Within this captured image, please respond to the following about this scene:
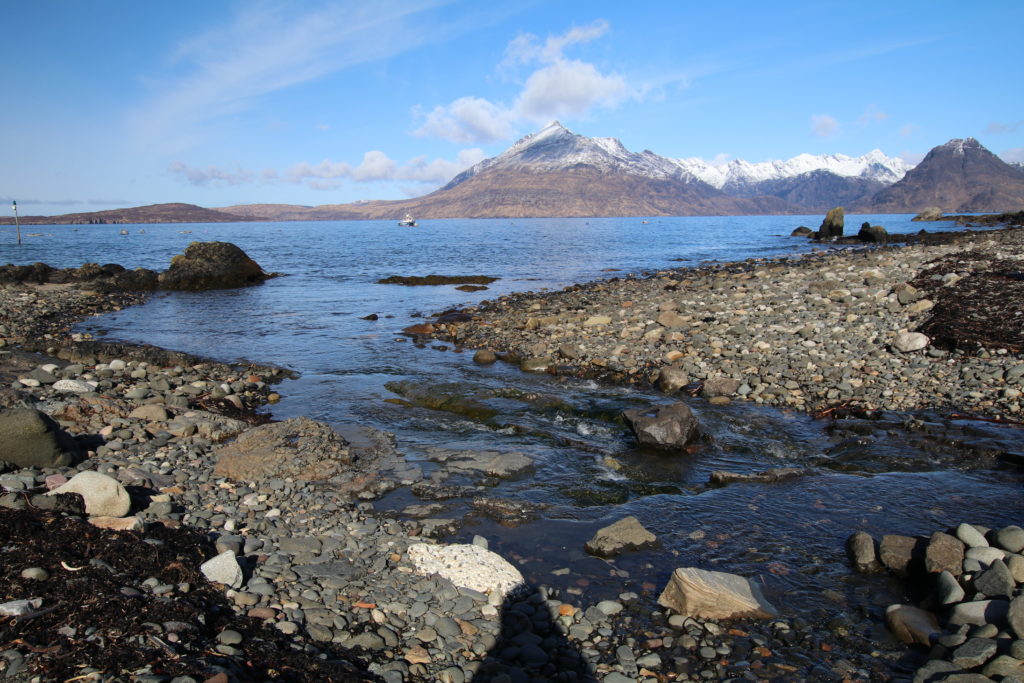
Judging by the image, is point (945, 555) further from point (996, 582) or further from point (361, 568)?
point (361, 568)

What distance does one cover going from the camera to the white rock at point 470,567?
5.73 meters

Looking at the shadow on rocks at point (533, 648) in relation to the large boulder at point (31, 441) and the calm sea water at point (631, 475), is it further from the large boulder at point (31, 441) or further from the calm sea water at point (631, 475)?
the large boulder at point (31, 441)

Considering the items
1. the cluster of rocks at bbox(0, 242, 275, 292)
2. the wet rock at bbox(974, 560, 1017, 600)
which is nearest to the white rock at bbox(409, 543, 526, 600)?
the wet rock at bbox(974, 560, 1017, 600)

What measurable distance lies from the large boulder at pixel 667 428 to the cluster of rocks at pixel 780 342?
8.44ft

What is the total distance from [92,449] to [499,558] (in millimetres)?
6416

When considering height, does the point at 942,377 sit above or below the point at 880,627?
above

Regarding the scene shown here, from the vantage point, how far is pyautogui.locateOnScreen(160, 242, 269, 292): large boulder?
34.3 metres

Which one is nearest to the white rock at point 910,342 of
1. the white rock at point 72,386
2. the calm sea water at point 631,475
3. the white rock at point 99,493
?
the calm sea water at point 631,475

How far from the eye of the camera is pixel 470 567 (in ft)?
19.4

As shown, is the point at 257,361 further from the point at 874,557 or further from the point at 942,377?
the point at 942,377

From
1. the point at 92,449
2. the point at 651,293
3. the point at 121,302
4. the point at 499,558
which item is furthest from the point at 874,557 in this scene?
the point at 121,302

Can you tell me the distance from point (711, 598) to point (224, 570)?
4516mm

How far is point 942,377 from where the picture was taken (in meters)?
11.6

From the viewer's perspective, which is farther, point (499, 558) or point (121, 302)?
point (121, 302)
